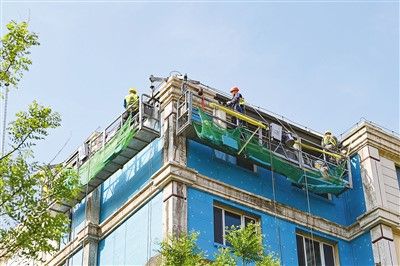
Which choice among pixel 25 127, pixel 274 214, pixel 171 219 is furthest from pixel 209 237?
pixel 25 127

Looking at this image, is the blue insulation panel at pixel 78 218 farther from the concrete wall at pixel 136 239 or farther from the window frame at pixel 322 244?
the window frame at pixel 322 244

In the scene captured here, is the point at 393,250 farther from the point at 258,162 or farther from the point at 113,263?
the point at 113,263

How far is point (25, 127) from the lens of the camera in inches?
765

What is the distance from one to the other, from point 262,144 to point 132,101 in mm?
5070

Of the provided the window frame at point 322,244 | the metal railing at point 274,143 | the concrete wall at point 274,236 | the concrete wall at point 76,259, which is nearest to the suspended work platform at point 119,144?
the metal railing at point 274,143

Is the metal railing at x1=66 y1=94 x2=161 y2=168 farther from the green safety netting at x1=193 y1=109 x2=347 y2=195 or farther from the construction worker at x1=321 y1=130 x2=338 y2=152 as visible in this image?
the construction worker at x1=321 y1=130 x2=338 y2=152

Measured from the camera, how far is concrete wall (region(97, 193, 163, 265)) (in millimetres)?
26984

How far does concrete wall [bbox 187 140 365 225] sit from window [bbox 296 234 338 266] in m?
1.16

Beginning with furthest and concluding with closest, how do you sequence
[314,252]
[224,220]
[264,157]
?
[314,252] < [264,157] < [224,220]

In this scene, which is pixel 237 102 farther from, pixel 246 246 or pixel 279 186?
pixel 246 246

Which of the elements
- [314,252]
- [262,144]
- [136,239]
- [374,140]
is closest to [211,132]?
[262,144]

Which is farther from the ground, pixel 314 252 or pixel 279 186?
pixel 279 186

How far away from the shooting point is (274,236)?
28844mm

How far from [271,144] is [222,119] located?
228cm
